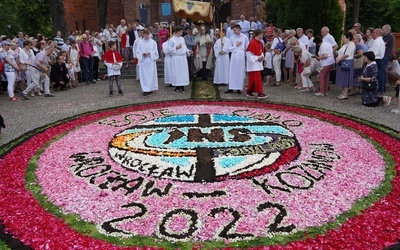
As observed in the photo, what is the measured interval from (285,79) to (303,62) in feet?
7.58

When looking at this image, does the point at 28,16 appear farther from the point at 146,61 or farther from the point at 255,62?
the point at 255,62

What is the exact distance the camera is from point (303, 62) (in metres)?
12.9

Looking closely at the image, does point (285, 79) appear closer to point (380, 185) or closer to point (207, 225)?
point (380, 185)

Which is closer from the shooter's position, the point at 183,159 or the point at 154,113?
the point at 183,159

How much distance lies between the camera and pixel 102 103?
1211cm

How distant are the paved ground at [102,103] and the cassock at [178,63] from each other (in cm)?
47

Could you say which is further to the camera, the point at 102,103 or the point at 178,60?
the point at 178,60

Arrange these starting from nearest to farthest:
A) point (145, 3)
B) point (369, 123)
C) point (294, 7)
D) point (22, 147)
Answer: point (22, 147)
point (369, 123)
point (294, 7)
point (145, 3)

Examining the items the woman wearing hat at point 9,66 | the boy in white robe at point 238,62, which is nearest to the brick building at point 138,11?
the woman wearing hat at point 9,66

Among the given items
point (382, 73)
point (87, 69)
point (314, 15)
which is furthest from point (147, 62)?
point (314, 15)

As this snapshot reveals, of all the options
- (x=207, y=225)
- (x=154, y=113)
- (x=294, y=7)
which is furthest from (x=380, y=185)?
(x=294, y=7)

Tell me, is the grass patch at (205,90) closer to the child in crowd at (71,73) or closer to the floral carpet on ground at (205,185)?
the floral carpet on ground at (205,185)

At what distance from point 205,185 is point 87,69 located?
12070 millimetres

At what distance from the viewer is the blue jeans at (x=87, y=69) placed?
16.0 m
